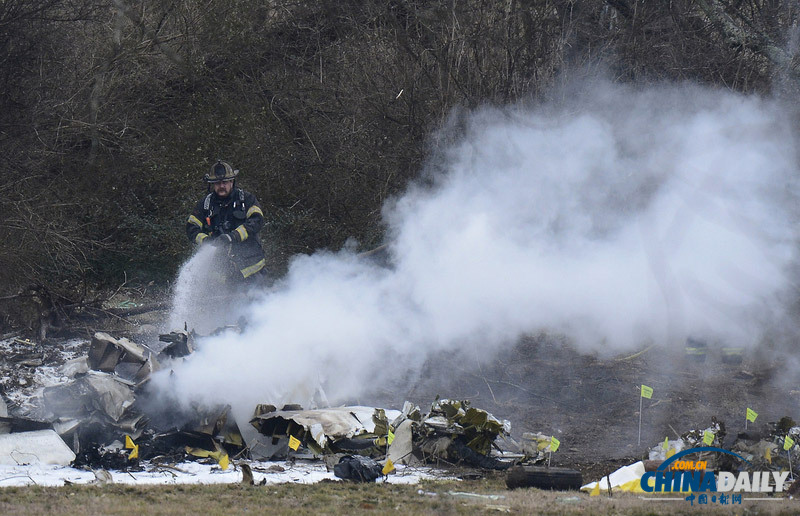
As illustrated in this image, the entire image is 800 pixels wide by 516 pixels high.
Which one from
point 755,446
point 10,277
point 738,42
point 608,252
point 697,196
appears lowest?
point 755,446

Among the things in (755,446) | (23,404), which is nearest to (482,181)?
(755,446)

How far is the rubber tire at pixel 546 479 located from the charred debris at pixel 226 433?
121 cm

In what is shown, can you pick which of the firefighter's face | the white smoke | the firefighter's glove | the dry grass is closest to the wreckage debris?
the dry grass

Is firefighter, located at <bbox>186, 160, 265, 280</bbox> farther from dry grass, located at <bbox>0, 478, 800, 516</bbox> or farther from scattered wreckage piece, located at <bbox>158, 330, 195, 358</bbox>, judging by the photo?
dry grass, located at <bbox>0, 478, 800, 516</bbox>

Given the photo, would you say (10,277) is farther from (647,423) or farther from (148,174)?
(647,423)

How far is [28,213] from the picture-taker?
45.0 ft

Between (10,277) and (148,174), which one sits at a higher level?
(148,174)

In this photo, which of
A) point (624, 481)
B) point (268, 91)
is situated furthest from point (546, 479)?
point (268, 91)

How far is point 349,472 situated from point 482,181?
7.13 metres

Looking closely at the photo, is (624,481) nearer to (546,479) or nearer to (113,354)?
(546,479)

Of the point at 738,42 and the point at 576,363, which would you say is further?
the point at 738,42

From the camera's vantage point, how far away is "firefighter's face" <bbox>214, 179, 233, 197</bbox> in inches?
408

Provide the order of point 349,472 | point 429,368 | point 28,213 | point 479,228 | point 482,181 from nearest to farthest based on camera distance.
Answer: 1. point 349,472
2. point 429,368
3. point 479,228
4. point 482,181
5. point 28,213

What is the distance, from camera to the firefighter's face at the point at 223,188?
1038 centimetres
